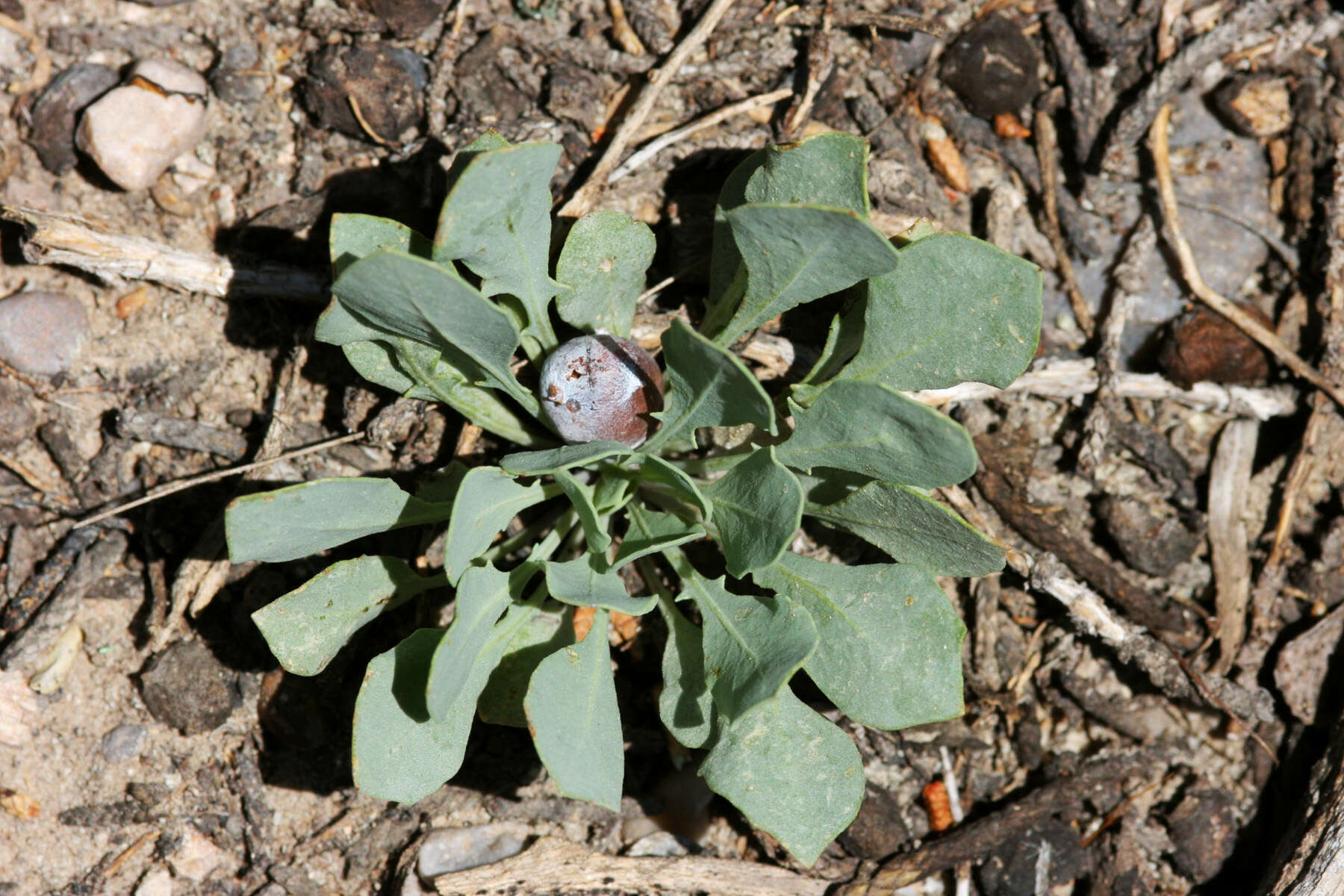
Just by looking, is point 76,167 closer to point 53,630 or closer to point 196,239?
point 196,239

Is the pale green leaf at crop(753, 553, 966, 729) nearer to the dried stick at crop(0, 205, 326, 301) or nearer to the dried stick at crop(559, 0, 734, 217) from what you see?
the dried stick at crop(559, 0, 734, 217)

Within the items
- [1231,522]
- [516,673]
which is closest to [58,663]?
[516,673]

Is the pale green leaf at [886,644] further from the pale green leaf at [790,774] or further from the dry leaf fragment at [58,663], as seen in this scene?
the dry leaf fragment at [58,663]

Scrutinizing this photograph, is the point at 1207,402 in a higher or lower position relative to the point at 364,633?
higher

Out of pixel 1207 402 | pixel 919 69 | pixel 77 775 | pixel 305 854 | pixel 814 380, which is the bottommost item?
pixel 305 854

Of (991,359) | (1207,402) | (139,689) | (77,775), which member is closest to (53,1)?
(139,689)

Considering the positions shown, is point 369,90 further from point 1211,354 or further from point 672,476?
point 1211,354

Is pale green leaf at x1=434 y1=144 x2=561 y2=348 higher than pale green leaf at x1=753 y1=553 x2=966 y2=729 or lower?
higher

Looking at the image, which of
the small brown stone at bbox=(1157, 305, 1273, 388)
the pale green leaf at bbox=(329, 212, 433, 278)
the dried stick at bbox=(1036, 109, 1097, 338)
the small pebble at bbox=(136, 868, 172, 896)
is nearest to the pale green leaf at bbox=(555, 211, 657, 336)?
the pale green leaf at bbox=(329, 212, 433, 278)

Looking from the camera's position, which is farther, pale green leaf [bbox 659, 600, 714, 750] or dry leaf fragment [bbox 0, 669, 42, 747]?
dry leaf fragment [bbox 0, 669, 42, 747]
